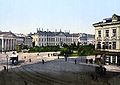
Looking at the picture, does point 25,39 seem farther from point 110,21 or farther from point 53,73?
point 110,21

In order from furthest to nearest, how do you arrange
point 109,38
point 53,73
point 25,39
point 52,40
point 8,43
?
1. point 52,40
2. point 25,39
3. point 8,43
4. point 109,38
5. point 53,73

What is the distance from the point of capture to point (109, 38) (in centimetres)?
753

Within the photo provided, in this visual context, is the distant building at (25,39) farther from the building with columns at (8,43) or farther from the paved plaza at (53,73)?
the paved plaza at (53,73)

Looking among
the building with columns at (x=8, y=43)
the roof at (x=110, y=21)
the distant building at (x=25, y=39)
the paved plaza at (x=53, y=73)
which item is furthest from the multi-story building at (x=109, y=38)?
the distant building at (x=25, y=39)

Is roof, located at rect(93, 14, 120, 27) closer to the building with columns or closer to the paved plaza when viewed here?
the paved plaza

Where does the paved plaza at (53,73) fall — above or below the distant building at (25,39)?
below

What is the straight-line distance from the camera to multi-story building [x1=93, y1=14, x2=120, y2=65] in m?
7.29

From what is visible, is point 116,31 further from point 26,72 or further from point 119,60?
point 26,72

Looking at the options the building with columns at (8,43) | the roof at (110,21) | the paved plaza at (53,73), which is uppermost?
the roof at (110,21)

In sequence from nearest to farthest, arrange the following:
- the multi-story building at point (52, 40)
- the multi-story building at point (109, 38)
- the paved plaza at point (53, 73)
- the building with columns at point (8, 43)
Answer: the paved plaza at point (53, 73) < the multi-story building at point (109, 38) < the building with columns at point (8, 43) < the multi-story building at point (52, 40)

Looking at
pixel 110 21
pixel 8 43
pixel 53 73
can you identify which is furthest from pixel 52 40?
pixel 110 21

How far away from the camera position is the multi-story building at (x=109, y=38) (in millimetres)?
7289

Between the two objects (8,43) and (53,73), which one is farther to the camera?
(8,43)

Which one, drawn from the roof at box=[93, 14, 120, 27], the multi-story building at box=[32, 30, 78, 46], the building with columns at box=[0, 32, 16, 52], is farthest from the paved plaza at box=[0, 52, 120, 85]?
the multi-story building at box=[32, 30, 78, 46]
